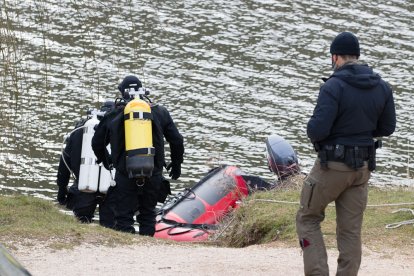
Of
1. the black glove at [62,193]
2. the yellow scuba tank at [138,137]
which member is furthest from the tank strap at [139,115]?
the black glove at [62,193]

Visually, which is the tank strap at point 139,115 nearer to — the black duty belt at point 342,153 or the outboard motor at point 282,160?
the black duty belt at point 342,153

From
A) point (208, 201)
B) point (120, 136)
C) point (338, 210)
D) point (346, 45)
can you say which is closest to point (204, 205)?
point (208, 201)

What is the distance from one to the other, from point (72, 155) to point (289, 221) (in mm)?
2683

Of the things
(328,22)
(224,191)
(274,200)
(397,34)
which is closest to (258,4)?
(328,22)

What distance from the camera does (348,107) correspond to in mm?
7438

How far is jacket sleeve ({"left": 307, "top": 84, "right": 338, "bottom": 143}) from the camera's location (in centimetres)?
736

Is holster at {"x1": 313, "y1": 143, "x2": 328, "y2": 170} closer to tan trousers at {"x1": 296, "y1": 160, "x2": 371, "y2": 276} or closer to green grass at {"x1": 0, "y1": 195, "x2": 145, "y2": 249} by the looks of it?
tan trousers at {"x1": 296, "y1": 160, "x2": 371, "y2": 276}

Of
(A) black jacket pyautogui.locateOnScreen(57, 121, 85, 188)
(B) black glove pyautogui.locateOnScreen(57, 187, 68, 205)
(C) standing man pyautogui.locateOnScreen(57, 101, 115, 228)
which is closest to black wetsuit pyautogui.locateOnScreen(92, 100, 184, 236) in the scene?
(C) standing man pyautogui.locateOnScreen(57, 101, 115, 228)

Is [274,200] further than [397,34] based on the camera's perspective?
No

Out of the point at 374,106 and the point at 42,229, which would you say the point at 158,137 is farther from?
the point at 374,106

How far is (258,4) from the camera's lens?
28281mm

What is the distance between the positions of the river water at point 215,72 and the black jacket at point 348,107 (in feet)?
25.5

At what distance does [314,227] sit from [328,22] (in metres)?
19.5

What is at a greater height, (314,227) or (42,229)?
(314,227)
